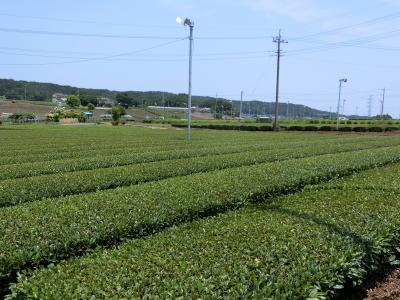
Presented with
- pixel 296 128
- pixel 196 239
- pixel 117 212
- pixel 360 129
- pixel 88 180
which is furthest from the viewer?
pixel 296 128

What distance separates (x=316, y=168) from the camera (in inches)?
608

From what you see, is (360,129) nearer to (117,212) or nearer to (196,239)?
(117,212)

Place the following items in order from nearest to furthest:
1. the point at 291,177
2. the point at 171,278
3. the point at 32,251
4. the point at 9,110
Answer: the point at 171,278 < the point at 32,251 < the point at 291,177 < the point at 9,110

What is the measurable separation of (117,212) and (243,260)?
3374 millimetres

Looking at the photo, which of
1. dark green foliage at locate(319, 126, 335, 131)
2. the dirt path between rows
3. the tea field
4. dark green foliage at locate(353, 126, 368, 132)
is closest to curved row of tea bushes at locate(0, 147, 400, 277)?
the tea field

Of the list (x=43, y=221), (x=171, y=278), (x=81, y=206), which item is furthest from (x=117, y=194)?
(x=171, y=278)

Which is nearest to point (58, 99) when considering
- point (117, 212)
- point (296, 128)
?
point (296, 128)

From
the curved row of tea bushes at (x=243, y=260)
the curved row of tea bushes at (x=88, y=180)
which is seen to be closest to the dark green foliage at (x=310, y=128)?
the curved row of tea bushes at (x=88, y=180)

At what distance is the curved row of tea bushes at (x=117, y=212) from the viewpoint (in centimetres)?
639

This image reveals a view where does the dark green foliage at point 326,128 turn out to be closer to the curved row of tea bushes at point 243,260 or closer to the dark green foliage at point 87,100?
the curved row of tea bushes at point 243,260

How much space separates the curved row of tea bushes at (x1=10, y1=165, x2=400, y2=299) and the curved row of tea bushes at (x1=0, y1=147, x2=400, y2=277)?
0.53 m

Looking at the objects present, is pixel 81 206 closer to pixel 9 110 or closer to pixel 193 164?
pixel 193 164

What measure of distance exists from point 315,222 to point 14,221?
5212mm

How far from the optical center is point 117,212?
8.26 m
